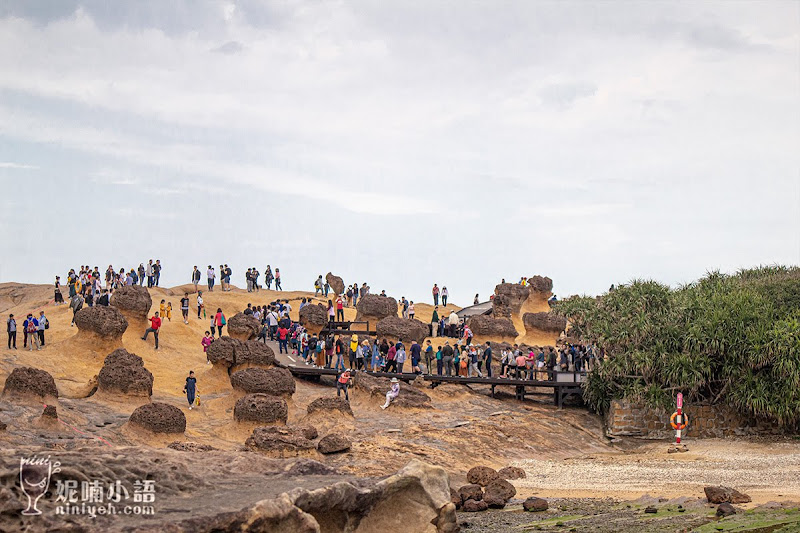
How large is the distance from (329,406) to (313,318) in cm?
1217

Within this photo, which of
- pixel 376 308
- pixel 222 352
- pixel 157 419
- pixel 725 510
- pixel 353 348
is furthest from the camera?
pixel 376 308

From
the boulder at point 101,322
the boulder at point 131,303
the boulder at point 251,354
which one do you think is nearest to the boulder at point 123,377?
the boulder at point 251,354

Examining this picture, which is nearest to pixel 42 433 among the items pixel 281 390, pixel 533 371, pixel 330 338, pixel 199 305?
pixel 281 390

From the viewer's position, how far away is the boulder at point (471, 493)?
879 inches

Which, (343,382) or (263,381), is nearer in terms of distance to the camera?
(263,381)

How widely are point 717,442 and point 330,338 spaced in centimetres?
1464

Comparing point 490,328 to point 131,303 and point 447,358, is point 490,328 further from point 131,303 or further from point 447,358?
→ point 131,303

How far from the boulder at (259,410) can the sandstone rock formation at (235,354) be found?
5125mm

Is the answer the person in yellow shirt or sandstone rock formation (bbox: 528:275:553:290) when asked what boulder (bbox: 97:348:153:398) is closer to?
the person in yellow shirt

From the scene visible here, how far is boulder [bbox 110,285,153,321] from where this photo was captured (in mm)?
38000

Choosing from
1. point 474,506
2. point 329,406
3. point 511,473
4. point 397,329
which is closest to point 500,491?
point 474,506

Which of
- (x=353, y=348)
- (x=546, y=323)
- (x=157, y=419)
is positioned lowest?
(x=157, y=419)

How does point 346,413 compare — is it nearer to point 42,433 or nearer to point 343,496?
point 42,433

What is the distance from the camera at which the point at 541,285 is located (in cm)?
5703
